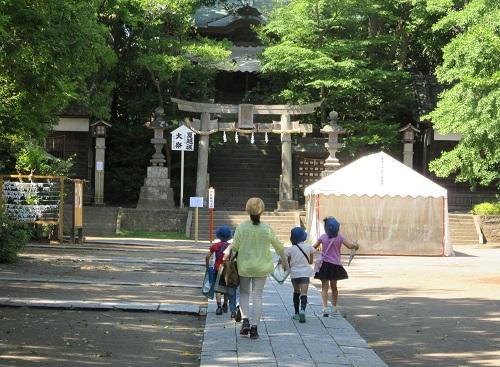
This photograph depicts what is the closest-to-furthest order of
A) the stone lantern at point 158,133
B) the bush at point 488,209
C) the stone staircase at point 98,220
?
the stone staircase at point 98,220 < the bush at point 488,209 < the stone lantern at point 158,133

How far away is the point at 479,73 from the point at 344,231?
7235 millimetres

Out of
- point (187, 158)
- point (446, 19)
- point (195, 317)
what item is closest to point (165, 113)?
point (187, 158)

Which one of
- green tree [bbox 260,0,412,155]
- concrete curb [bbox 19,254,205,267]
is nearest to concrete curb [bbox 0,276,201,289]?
concrete curb [bbox 19,254,205,267]

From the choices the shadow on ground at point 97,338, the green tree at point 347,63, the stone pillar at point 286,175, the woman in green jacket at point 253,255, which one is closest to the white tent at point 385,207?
the stone pillar at point 286,175

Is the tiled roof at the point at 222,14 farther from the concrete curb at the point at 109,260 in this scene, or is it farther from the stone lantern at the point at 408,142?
the concrete curb at the point at 109,260

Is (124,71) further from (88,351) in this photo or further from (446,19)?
(88,351)

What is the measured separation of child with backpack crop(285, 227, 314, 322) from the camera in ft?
33.2

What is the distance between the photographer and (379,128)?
3238 cm

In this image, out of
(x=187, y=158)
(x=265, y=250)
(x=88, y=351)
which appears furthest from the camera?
(x=187, y=158)

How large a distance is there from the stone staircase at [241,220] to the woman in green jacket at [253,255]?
19512mm

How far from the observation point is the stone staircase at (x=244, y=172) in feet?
111

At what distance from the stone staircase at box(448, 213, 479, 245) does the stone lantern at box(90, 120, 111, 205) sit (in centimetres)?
1386

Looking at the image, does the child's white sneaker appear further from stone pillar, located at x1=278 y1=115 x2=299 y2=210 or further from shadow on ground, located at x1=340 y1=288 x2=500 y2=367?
stone pillar, located at x1=278 y1=115 x2=299 y2=210

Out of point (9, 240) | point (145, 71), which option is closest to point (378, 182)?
point (9, 240)
